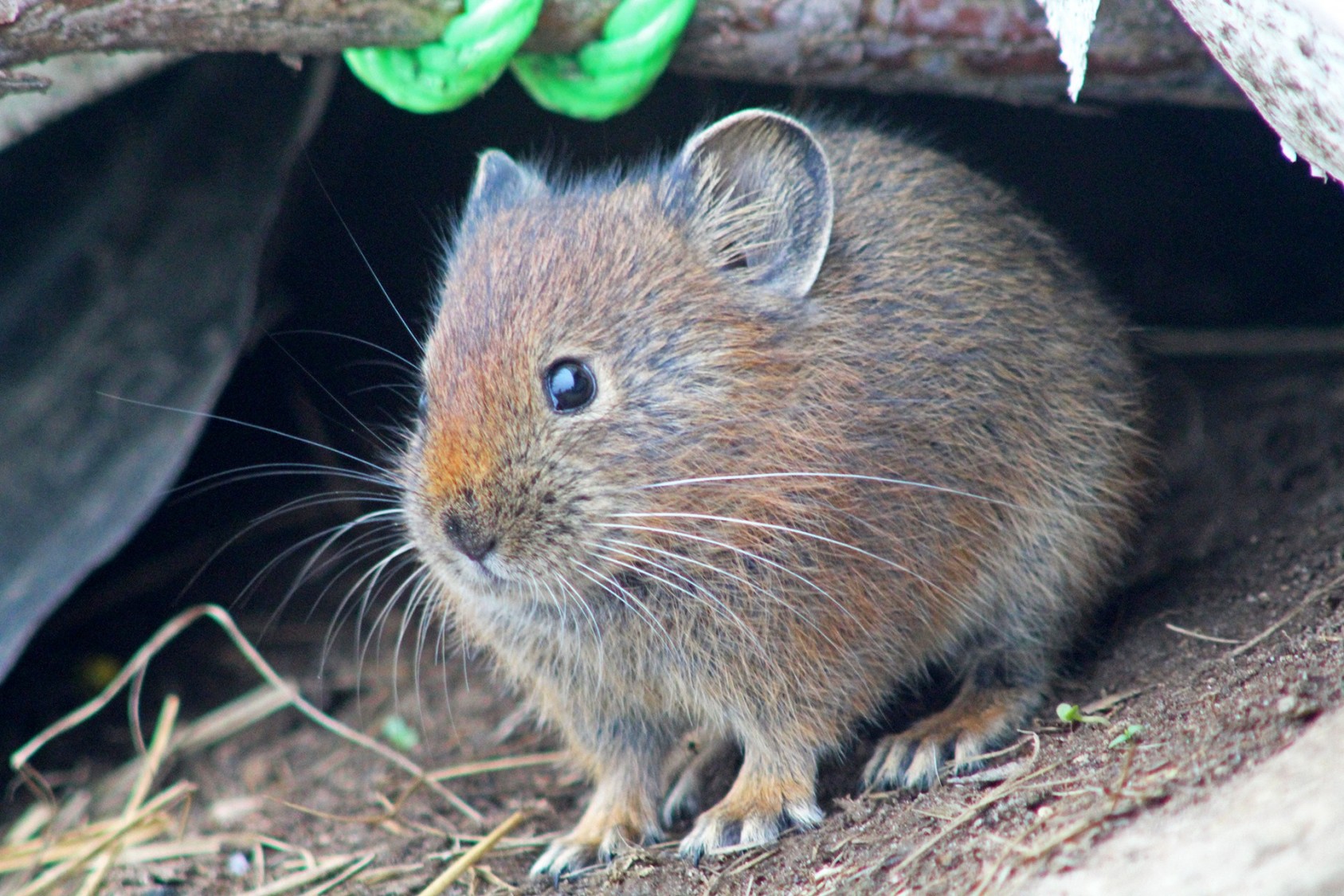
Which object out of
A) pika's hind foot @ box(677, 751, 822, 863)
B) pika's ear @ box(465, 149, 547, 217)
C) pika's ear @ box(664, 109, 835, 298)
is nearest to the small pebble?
pika's hind foot @ box(677, 751, 822, 863)

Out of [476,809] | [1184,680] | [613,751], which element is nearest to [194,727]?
[476,809]

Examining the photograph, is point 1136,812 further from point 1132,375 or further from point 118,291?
point 118,291

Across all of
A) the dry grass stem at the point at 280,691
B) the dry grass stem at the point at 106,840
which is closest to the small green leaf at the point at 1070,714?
the dry grass stem at the point at 280,691

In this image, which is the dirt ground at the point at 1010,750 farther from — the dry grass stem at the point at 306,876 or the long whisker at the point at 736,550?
the long whisker at the point at 736,550

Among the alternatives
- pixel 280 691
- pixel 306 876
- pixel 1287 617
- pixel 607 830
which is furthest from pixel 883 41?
pixel 280 691

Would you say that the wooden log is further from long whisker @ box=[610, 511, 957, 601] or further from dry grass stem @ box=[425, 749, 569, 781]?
dry grass stem @ box=[425, 749, 569, 781]
